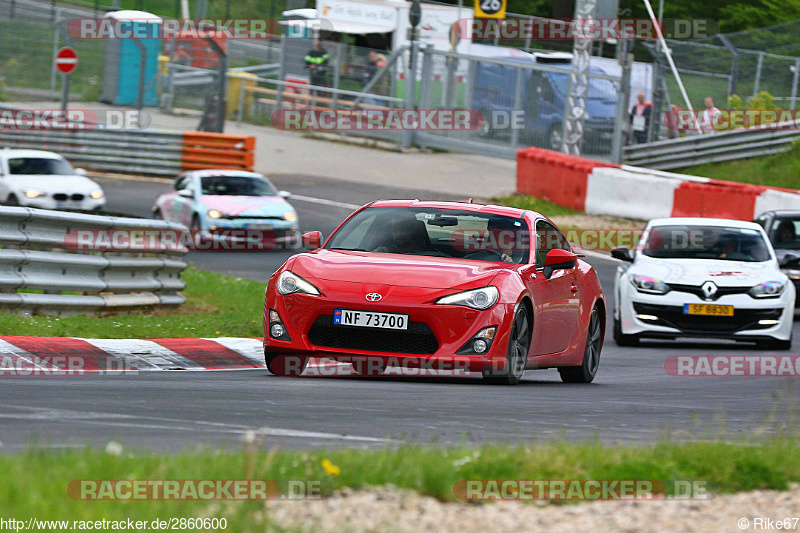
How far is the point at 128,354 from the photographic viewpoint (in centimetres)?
1059

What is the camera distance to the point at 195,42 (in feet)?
133

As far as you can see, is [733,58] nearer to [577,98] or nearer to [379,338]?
[577,98]

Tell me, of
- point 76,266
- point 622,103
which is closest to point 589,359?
point 76,266

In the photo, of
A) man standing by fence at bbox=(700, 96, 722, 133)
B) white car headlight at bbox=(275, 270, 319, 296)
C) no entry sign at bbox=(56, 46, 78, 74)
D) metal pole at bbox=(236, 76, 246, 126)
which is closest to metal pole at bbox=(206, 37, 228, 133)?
no entry sign at bbox=(56, 46, 78, 74)

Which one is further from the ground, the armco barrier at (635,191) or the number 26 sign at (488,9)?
the number 26 sign at (488,9)

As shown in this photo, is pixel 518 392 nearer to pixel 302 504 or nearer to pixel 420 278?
pixel 420 278

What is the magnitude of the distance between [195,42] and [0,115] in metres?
8.03

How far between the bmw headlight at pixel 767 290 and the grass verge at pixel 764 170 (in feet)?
45.6

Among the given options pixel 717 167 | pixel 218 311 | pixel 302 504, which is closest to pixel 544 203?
pixel 717 167

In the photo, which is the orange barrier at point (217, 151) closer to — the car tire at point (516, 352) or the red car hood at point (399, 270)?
the red car hood at point (399, 270)

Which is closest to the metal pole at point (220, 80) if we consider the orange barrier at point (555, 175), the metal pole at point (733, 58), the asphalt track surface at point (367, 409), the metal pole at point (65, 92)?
the metal pole at point (65, 92)

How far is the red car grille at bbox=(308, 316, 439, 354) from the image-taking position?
9203 millimetres

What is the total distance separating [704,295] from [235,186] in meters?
11.4

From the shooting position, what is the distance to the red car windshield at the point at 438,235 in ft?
33.6
